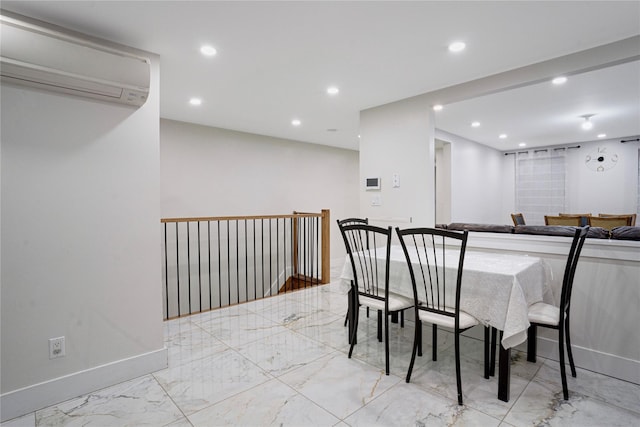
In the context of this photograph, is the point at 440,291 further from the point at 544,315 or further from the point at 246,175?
the point at 246,175

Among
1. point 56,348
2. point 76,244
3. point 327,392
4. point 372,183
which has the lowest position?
point 327,392

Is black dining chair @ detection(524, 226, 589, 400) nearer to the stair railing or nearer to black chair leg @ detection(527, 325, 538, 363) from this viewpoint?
black chair leg @ detection(527, 325, 538, 363)

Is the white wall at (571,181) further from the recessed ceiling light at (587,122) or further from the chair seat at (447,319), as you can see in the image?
the chair seat at (447,319)

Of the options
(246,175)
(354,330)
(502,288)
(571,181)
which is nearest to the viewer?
(502,288)

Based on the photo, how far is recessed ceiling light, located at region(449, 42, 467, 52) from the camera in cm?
240

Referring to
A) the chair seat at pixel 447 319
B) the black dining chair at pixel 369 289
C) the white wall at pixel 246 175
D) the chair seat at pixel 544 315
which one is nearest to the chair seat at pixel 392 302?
the black dining chair at pixel 369 289

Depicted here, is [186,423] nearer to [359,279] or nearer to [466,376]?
[359,279]

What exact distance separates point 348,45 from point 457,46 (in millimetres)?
826

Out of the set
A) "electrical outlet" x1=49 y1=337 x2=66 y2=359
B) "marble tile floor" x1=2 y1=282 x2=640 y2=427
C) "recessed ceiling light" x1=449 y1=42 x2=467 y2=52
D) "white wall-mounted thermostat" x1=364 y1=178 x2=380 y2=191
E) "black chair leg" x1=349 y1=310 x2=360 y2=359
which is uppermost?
"recessed ceiling light" x1=449 y1=42 x2=467 y2=52

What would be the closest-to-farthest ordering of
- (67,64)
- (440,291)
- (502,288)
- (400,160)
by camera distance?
(67,64)
(502,288)
(440,291)
(400,160)

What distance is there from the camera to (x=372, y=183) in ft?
13.2

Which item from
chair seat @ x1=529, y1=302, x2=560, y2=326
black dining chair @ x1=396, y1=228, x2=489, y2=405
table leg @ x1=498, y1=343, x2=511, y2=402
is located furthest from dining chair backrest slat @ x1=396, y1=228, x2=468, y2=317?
chair seat @ x1=529, y1=302, x2=560, y2=326

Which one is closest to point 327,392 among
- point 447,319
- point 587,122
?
point 447,319

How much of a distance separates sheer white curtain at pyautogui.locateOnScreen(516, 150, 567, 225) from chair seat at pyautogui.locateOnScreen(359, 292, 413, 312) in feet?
19.9
